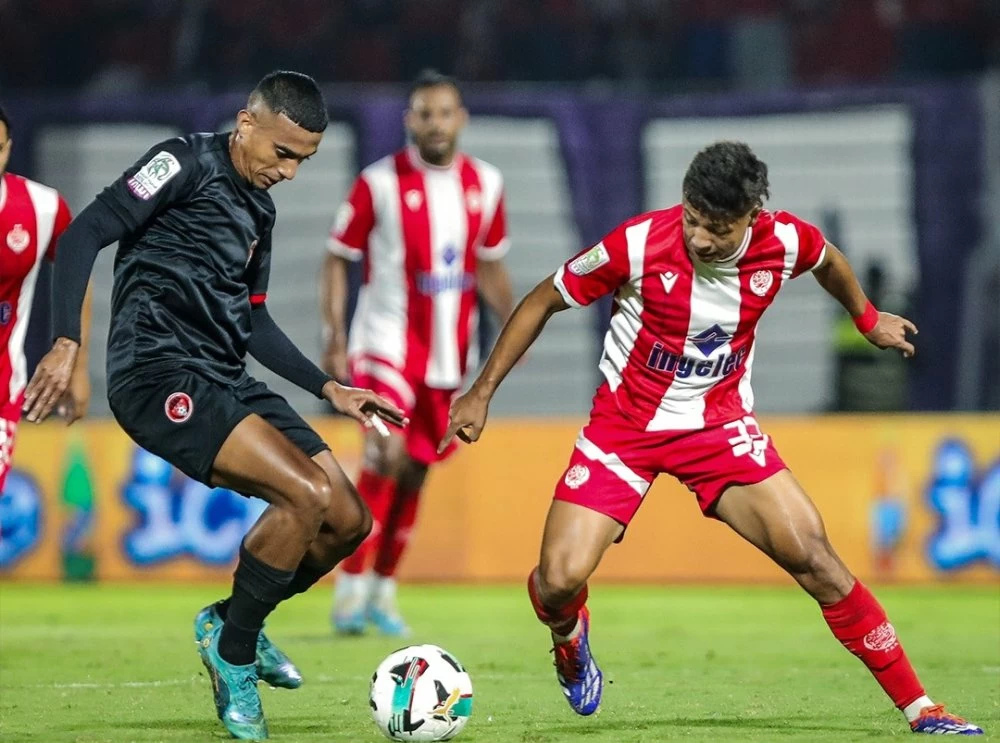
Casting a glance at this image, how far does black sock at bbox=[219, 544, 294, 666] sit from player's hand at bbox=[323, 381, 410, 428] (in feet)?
1.72

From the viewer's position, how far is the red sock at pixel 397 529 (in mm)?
8438

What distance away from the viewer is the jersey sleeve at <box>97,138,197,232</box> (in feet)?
16.9

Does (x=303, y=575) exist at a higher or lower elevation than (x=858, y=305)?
lower

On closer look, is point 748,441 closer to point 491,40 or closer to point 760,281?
point 760,281

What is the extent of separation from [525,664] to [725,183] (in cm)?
282

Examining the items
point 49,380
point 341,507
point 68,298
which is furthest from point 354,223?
point 49,380

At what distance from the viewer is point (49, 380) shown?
4.72 m

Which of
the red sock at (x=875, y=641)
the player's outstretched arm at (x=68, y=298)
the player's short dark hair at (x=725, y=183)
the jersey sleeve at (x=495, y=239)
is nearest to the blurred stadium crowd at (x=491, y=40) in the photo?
the jersey sleeve at (x=495, y=239)

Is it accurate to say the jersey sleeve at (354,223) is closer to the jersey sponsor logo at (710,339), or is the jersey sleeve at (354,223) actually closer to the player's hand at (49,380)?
the jersey sponsor logo at (710,339)

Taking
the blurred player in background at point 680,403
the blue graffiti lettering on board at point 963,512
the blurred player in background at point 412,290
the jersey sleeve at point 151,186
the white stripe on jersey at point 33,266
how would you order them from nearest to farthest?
1. the jersey sleeve at point 151,186
2. the blurred player in background at point 680,403
3. the white stripe on jersey at point 33,266
4. the blurred player in background at point 412,290
5. the blue graffiti lettering on board at point 963,512

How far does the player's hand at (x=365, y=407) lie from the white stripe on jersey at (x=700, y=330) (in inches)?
33.5

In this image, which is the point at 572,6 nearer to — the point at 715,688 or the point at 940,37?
the point at 940,37

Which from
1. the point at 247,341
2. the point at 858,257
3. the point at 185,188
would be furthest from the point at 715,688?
the point at 858,257

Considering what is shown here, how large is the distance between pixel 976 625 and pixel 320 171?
623 cm
